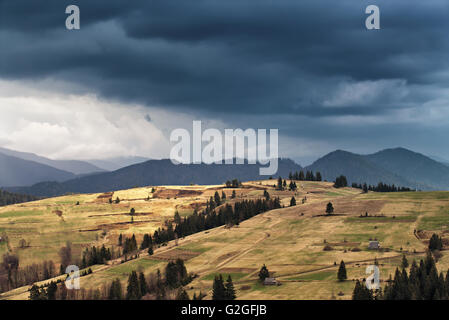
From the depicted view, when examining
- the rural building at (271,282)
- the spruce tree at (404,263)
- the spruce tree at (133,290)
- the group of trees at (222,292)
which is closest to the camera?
the group of trees at (222,292)

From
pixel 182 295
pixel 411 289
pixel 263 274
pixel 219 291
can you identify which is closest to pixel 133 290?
pixel 182 295

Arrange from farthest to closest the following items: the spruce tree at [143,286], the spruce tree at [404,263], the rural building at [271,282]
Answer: the spruce tree at [143,286]
the spruce tree at [404,263]
the rural building at [271,282]

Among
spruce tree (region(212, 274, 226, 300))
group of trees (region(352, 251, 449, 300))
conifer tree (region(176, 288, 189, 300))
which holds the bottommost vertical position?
conifer tree (region(176, 288, 189, 300))

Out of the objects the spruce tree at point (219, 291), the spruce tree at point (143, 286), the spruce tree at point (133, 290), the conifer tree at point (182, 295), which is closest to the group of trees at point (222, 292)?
the spruce tree at point (219, 291)

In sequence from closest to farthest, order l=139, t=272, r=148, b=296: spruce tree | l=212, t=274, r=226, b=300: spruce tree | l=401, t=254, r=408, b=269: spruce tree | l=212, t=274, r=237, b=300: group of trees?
l=212, t=274, r=226, b=300: spruce tree
l=212, t=274, r=237, b=300: group of trees
l=401, t=254, r=408, b=269: spruce tree
l=139, t=272, r=148, b=296: spruce tree

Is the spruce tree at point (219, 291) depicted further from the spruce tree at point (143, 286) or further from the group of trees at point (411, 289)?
the group of trees at point (411, 289)

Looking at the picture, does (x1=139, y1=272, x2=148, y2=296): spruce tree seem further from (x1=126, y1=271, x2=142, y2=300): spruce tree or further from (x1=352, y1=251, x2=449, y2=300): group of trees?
(x1=352, y1=251, x2=449, y2=300): group of trees

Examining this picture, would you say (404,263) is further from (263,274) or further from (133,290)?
(133,290)

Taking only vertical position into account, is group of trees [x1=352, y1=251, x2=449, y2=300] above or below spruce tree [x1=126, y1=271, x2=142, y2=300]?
above

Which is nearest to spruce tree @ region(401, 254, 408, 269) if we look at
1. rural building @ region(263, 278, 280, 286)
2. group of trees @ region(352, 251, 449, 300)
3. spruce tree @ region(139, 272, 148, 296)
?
group of trees @ region(352, 251, 449, 300)
